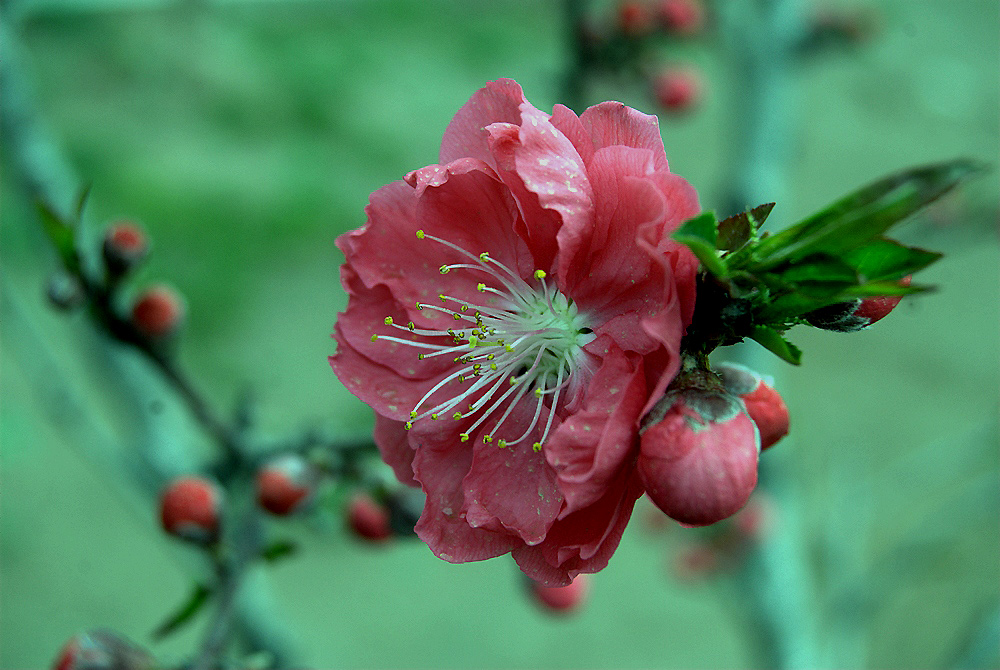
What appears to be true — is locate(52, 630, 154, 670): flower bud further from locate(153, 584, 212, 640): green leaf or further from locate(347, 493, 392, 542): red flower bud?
locate(347, 493, 392, 542): red flower bud

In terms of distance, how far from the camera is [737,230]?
0.67m

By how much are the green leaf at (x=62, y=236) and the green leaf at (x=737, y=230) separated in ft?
3.24

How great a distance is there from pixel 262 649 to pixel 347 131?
660 cm

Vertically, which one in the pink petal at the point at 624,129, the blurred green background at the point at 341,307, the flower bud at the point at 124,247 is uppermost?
the pink petal at the point at 624,129

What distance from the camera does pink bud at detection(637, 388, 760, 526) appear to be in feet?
2.11

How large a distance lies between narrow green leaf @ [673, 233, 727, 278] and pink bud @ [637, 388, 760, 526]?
114 mm

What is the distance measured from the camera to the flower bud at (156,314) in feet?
4.37

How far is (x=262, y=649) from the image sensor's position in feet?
5.45

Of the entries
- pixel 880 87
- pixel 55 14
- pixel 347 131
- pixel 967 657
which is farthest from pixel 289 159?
pixel 967 657

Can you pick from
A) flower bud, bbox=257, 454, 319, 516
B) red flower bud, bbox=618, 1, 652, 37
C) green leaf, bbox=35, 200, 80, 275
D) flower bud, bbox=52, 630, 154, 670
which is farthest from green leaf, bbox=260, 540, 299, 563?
red flower bud, bbox=618, 1, 652, 37

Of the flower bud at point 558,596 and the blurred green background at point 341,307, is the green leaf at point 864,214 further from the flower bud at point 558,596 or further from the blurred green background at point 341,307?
the blurred green background at point 341,307

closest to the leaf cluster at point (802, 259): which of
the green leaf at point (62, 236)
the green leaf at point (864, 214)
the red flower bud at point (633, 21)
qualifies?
the green leaf at point (864, 214)

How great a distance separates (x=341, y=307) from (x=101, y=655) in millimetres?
4464

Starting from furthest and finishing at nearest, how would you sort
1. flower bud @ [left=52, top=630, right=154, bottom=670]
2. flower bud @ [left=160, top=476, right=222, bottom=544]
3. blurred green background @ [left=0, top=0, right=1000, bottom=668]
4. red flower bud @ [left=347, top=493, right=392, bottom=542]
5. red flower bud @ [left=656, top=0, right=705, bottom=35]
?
blurred green background @ [left=0, top=0, right=1000, bottom=668] < red flower bud @ [left=656, top=0, right=705, bottom=35] < red flower bud @ [left=347, top=493, right=392, bottom=542] < flower bud @ [left=160, top=476, right=222, bottom=544] < flower bud @ [left=52, top=630, right=154, bottom=670]
